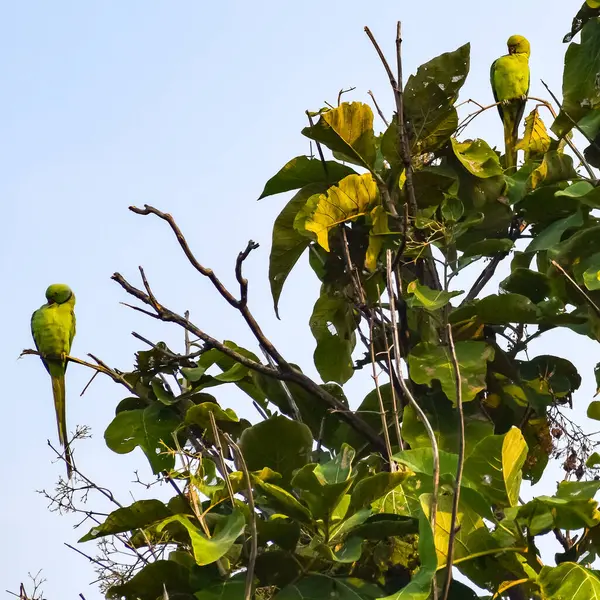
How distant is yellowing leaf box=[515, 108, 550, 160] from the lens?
3.15 m

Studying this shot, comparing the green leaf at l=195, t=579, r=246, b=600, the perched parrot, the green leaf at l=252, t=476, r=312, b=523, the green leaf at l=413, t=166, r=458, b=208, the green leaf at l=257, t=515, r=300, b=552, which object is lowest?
the green leaf at l=195, t=579, r=246, b=600

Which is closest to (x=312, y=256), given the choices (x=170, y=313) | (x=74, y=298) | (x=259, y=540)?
(x=170, y=313)

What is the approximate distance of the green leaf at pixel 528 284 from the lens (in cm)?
260

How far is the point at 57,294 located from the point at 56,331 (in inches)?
11.9

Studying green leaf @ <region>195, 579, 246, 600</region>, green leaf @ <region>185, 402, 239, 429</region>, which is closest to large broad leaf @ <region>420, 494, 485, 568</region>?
green leaf @ <region>195, 579, 246, 600</region>

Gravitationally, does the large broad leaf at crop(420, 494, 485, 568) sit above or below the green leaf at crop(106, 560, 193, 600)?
below

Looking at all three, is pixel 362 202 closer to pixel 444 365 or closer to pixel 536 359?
pixel 444 365

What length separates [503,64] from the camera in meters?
4.25

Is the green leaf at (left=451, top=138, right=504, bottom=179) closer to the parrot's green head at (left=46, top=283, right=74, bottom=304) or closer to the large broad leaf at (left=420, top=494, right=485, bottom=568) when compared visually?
the large broad leaf at (left=420, top=494, right=485, bottom=568)

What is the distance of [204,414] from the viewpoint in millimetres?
2299

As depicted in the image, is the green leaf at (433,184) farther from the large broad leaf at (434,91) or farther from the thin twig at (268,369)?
the thin twig at (268,369)

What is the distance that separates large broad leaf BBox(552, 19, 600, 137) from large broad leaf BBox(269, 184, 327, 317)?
82 cm

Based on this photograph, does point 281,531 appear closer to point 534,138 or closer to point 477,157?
point 477,157

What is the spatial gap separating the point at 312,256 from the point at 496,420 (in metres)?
0.76
